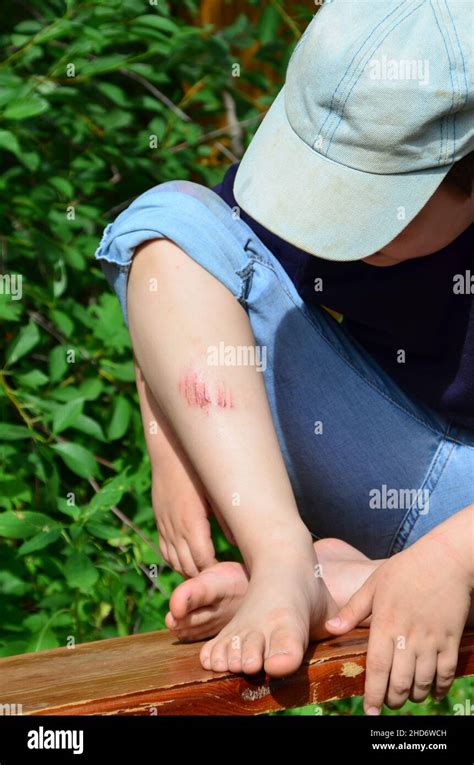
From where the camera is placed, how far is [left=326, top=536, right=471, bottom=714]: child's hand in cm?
130

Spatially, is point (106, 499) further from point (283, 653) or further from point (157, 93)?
point (157, 93)

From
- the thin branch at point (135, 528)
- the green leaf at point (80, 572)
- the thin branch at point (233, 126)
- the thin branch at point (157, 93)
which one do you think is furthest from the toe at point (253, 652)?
the thin branch at point (233, 126)

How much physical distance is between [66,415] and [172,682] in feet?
2.87

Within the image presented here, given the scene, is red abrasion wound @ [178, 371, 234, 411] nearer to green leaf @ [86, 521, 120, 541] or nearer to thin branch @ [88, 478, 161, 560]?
green leaf @ [86, 521, 120, 541]

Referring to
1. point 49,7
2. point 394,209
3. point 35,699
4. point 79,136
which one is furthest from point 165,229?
point 49,7

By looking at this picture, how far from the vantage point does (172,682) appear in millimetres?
1224

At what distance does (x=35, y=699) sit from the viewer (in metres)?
1.20

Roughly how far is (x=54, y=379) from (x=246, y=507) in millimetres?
906

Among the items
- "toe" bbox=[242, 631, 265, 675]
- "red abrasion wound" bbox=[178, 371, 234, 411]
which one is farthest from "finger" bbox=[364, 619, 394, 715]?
"red abrasion wound" bbox=[178, 371, 234, 411]

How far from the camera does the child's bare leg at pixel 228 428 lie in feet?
4.45

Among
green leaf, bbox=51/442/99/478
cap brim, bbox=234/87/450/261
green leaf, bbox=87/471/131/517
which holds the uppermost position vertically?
cap brim, bbox=234/87/450/261

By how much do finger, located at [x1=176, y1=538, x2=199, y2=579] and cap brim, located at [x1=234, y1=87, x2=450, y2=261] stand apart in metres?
0.56

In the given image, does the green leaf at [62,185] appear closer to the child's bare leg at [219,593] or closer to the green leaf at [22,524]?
the green leaf at [22,524]

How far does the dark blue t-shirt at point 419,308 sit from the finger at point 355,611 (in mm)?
353
